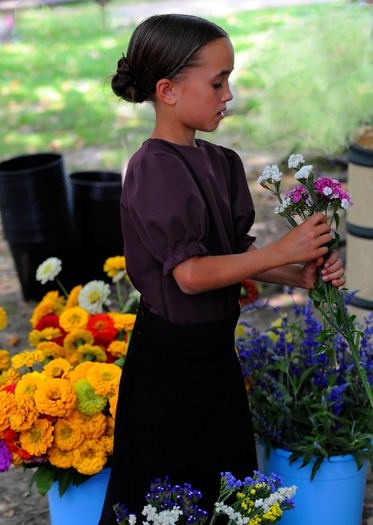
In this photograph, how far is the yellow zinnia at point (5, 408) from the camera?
7.95ft

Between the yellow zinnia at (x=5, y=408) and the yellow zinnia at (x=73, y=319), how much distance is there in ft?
1.61

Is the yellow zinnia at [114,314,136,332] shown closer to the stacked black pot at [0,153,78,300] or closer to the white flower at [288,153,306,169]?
the white flower at [288,153,306,169]

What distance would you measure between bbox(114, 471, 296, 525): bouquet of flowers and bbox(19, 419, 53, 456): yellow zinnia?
0.42 meters

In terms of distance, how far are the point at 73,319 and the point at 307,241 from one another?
4.13 feet

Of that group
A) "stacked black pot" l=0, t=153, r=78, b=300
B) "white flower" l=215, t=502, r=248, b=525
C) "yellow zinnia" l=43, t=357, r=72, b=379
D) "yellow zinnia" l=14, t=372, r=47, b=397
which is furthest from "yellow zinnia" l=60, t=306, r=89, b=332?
"stacked black pot" l=0, t=153, r=78, b=300

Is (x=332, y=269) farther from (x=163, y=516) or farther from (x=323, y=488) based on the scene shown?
(x=323, y=488)

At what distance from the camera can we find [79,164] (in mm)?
7328

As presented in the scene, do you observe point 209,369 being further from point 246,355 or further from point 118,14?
point 118,14

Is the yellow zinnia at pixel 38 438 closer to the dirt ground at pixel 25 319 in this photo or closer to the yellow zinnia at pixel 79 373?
the yellow zinnia at pixel 79 373

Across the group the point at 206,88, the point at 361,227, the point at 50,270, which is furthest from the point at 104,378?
the point at 361,227

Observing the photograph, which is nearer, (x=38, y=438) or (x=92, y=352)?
(x=38, y=438)

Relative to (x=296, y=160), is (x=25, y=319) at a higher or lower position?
lower

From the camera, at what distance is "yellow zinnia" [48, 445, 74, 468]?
2459 mm

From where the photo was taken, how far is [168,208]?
1.87 meters
